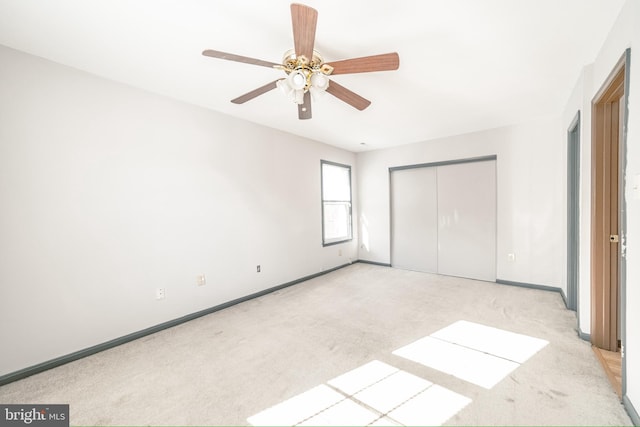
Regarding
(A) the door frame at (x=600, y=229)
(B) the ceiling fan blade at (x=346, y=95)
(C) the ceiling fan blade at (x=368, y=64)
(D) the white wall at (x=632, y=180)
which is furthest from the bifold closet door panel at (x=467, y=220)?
(C) the ceiling fan blade at (x=368, y=64)

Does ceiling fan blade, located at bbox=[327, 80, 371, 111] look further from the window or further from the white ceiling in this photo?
the window

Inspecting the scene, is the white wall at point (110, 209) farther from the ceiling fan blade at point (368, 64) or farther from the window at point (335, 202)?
the ceiling fan blade at point (368, 64)

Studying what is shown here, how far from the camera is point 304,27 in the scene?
145cm

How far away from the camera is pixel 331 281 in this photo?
4426 millimetres

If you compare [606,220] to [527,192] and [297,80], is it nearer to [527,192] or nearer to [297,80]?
[527,192]

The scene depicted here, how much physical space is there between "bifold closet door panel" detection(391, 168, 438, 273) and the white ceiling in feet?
6.73

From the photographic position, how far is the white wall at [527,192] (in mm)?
3625

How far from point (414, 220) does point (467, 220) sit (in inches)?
35.1

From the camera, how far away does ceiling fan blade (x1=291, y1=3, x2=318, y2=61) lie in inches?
52.1

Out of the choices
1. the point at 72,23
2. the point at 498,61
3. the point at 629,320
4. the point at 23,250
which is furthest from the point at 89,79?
the point at 629,320

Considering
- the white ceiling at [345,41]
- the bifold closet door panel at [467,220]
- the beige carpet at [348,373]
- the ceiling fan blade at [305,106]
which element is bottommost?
the beige carpet at [348,373]

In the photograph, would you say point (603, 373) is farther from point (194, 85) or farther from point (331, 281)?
point (194, 85)

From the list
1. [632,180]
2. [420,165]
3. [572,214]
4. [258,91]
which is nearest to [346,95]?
[258,91]

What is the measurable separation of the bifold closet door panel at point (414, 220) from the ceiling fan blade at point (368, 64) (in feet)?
11.2
